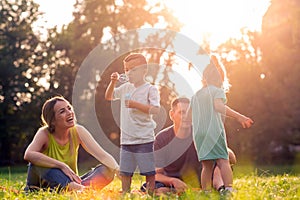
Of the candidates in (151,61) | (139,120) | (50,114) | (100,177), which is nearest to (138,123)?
(139,120)

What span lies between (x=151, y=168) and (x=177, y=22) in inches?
976

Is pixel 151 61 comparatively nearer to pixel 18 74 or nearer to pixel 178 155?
pixel 18 74

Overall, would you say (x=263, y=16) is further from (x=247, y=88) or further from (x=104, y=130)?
(x=104, y=130)

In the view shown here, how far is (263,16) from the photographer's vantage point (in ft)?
96.7

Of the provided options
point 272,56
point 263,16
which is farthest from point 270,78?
point 263,16

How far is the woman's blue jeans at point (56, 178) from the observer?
527 centimetres

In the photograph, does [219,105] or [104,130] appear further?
[104,130]

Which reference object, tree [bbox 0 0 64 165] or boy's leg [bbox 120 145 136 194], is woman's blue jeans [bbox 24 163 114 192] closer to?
boy's leg [bbox 120 145 136 194]

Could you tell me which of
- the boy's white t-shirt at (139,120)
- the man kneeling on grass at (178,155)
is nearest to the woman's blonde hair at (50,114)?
the boy's white t-shirt at (139,120)

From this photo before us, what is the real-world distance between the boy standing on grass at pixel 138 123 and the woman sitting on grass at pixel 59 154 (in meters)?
0.23

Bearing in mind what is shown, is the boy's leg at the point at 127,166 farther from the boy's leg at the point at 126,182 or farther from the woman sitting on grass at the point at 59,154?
the woman sitting on grass at the point at 59,154

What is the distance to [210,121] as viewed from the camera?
5.66 metres

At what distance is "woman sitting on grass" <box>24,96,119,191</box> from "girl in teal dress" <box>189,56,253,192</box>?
2.86 ft

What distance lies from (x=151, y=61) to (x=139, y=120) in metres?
23.1
